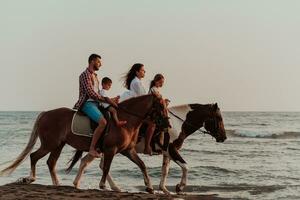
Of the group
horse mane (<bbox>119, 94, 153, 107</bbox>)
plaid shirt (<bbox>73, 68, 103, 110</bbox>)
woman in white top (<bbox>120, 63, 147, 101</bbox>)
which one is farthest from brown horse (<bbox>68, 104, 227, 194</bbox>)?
plaid shirt (<bbox>73, 68, 103, 110</bbox>)

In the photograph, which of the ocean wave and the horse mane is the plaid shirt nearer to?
the horse mane

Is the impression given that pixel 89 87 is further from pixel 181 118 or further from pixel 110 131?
pixel 181 118

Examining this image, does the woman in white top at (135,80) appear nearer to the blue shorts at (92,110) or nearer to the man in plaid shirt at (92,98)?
the man in plaid shirt at (92,98)

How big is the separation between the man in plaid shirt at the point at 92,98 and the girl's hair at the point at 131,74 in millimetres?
987

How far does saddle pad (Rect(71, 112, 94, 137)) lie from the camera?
37.2 feet

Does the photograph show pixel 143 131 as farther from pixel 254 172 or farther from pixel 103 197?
pixel 254 172

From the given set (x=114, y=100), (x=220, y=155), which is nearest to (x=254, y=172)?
(x=220, y=155)

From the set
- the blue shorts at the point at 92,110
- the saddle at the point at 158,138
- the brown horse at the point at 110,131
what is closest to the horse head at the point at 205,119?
the saddle at the point at 158,138

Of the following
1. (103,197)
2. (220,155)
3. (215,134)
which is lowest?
(220,155)

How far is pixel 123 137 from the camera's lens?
11.1 metres

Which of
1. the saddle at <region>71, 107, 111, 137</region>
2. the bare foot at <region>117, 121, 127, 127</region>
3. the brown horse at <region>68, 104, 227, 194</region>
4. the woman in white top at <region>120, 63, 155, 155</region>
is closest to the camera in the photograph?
the bare foot at <region>117, 121, 127, 127</region>

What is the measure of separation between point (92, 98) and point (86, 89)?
0.22 meters

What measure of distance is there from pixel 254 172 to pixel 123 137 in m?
11.3

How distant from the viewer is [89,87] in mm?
11219
